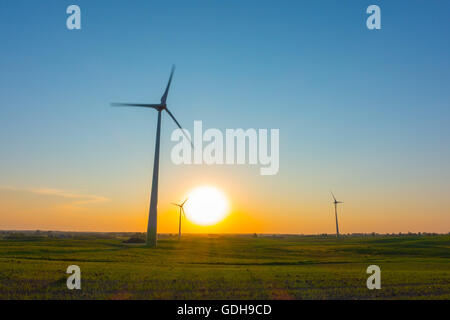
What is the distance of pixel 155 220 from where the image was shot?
82.9 metres

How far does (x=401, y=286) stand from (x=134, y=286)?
20.7m

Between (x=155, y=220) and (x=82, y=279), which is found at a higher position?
(x=155, y=220)

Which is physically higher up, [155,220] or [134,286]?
[155,220]
